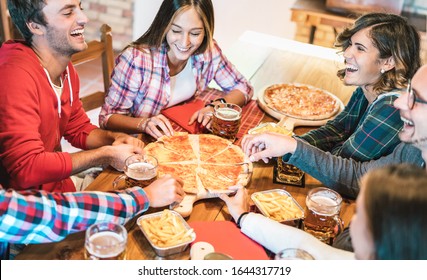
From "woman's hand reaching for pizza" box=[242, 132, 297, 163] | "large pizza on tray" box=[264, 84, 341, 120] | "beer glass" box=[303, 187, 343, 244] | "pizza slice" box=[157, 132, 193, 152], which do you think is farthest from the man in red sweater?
"large pizza on tray" box=[264, 84, 341, 120]

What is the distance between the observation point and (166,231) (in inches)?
63.4

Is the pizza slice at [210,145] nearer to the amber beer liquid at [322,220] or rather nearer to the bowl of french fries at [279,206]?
the bowl of french fries at [279,206]

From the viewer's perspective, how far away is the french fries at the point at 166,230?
61.9 inches

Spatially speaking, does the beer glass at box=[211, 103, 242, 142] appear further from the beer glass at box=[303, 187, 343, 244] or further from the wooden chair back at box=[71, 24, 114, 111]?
the wooden chair back at box=[71, 24, 114, 111]

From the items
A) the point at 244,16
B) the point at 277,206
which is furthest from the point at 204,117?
the point at 244,16

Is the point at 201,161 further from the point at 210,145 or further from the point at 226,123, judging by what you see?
the point at 226,123

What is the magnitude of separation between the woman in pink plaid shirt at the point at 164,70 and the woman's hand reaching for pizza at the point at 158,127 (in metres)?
0.03

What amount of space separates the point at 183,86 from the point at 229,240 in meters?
1.28

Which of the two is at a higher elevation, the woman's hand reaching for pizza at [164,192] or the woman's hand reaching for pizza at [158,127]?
the woman's hand reaching for pizza at [164,192]

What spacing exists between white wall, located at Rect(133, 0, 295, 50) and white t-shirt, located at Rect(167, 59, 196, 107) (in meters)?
3.17

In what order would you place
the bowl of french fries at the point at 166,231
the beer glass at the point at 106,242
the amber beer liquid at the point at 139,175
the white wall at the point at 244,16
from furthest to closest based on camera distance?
1. the white wall at the point at 244,16
2. the amber beer liquid at the point at 139,175
3. the bowl of french fries at the point at 166,231
4. the beer glass at the point at 106,242

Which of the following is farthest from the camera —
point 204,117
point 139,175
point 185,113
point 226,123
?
point 185,113

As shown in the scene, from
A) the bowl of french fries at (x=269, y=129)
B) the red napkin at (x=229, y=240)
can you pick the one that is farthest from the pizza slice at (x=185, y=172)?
the bowl of french fries at (x=269, y=129)

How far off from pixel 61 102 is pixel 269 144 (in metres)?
0.93
